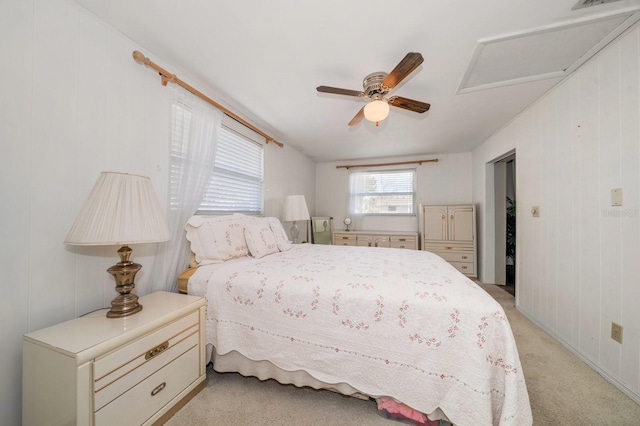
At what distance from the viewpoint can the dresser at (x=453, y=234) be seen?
3948 millimetres

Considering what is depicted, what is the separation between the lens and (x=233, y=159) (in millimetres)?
2646

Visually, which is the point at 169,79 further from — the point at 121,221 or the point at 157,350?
the point at 157,350

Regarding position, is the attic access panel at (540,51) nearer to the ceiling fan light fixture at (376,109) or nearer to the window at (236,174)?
the ceiling fan light fixture at (376,109)

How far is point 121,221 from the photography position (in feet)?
3.56

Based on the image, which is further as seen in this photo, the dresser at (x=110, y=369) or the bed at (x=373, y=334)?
the bed at (x=373, y=334)

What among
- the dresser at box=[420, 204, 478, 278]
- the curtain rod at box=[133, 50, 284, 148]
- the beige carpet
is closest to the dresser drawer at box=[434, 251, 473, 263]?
the dresser at box=[420, 204, 478, 278]

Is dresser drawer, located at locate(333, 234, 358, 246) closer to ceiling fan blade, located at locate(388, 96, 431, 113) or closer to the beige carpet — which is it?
ceiling fan blade, located at locate(388, 96, 431, 113)

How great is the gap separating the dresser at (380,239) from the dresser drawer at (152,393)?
3400 mm

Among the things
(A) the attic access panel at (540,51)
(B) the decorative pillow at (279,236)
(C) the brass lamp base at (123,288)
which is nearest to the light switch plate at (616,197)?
(A) the attic access panel at (540,51)

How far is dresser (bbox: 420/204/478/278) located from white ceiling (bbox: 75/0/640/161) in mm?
1866

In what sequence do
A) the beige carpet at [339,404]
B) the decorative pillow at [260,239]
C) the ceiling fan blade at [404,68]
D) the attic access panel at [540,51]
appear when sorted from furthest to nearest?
the decorative pillow at [260,239]
the attic access panel at [540,51]
the ceiling fan blade at [404,68]
the beige carpet at [339,404]

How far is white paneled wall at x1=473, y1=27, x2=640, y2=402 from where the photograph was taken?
1.46 metres

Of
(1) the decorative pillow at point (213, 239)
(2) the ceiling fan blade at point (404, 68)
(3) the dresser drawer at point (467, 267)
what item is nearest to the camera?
(2) the ceiling fan blade at point (404, 68)

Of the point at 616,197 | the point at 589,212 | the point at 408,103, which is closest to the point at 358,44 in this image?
the point at 408,103
